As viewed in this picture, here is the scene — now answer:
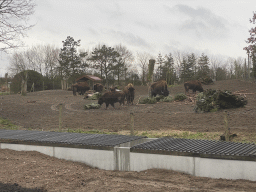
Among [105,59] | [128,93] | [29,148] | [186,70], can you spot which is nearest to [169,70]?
[186,70]

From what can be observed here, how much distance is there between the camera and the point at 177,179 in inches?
166

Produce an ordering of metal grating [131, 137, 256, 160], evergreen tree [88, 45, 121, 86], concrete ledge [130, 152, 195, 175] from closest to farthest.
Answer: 1. metal grating [131, 137, 256, 160]
2. concrete ledge [130, 152, 195, 175]
3. evergreen tree [88, 45, 121, 86]

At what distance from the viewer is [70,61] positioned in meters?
43.0

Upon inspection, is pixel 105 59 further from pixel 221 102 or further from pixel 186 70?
pixel 221 102

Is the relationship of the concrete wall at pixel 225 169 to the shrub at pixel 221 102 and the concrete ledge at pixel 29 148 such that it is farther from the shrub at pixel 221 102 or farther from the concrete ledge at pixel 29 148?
the shrub at pixel 221 102

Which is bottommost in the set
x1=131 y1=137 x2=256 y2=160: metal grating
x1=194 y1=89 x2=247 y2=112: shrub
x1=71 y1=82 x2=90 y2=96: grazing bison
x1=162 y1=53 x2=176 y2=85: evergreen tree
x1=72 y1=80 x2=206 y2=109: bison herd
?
x1=131 y1=137 x2=256 y2=160: metal grating

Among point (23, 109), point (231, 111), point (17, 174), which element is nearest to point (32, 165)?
point (17, 174)

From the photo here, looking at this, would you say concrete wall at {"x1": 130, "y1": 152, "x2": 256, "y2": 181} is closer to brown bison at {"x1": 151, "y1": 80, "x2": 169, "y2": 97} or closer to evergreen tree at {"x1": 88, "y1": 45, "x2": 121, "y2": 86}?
brown bison at {"x1": 151, "y1": 80, "x2": 169, "y2": 97}

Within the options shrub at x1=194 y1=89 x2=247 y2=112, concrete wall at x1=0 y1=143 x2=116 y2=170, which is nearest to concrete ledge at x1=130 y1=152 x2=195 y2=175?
concrete wall at x1=0 y1=143 x2=116 y2=170

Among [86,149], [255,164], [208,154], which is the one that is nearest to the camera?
[255,164]

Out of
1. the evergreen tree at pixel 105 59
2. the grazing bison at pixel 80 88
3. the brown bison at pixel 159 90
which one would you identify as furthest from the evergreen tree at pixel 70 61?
the brown bison at pixel 159 90

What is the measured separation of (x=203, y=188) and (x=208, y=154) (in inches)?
27.1

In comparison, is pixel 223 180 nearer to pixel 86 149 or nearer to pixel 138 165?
pixel 138 165

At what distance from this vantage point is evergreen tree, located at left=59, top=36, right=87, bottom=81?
1679 inches
